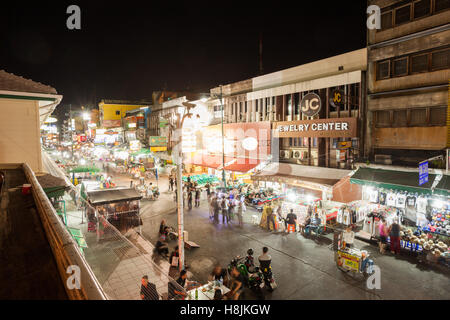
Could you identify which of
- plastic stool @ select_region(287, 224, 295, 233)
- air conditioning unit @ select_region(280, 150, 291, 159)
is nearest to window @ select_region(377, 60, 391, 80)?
air conditioning unit @ select_region(280, 150, 291, 159)

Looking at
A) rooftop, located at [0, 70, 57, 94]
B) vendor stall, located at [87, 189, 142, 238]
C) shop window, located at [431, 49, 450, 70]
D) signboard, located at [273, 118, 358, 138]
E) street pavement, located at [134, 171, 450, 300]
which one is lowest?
street pavement, located at [134, 171, 450, 300]

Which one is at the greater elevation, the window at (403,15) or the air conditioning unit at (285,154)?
the window at (403,15)

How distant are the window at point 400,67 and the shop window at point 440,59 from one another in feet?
4.06

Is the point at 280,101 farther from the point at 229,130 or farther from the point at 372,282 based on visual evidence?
the point at 372,282

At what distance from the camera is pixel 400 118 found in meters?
14.6


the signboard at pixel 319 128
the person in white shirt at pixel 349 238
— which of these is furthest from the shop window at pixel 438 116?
the person in white shirt at pixel 349 238

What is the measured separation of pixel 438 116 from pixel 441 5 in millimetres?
5622

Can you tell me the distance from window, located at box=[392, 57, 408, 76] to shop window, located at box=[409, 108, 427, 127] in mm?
2305

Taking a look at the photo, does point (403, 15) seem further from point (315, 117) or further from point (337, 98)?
point (315, 117)

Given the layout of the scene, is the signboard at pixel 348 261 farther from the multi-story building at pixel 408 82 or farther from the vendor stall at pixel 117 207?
the vendor stall at pixel 117 207

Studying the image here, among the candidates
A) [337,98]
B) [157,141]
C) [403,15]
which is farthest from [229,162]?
[403,15]

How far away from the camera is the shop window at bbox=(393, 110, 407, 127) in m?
14.5

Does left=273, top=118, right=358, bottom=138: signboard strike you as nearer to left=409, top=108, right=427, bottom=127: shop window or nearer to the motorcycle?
left=409, top=108, right=427, bottom=127: shop window

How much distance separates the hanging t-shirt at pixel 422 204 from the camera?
1287 centimetres
